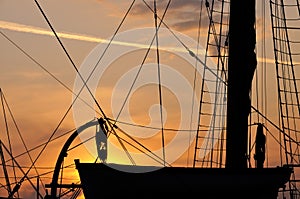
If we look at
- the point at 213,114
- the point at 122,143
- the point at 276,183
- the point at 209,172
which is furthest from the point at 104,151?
the point at 213,114

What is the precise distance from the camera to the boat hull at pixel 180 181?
19922 mm

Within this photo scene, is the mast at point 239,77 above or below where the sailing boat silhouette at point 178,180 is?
above

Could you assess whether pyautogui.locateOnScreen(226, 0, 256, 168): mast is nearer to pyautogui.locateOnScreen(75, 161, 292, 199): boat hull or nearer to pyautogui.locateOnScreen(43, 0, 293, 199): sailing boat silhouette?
pyautogui.locateOnScreen(43, 0, 293, 199): sailing boat silhouette

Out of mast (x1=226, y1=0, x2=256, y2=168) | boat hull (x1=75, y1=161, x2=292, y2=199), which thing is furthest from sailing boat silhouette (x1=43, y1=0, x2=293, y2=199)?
mast (x1=226, y1=0, x2=256, y2=168)

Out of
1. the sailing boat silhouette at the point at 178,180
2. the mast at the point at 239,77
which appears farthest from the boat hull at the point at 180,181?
the mast at the point at 239,77

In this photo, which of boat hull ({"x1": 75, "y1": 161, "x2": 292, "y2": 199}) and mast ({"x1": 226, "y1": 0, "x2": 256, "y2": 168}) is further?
mast ({"x1": 226, "y1": 0, "x2": 256, "y2": 168})

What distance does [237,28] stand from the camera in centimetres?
2245

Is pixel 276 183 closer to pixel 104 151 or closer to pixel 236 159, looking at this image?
pixel 236 159

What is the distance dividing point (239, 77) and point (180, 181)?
3529 mm

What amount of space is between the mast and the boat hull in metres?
1.58

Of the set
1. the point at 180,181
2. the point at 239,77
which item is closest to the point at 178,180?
the point at 180,181

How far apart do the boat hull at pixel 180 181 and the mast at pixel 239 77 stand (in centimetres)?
158

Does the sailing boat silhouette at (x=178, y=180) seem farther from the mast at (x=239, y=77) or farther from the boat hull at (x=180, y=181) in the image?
the mast at (x=239, y=77)

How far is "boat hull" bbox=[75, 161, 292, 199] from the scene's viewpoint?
19.9 metres
